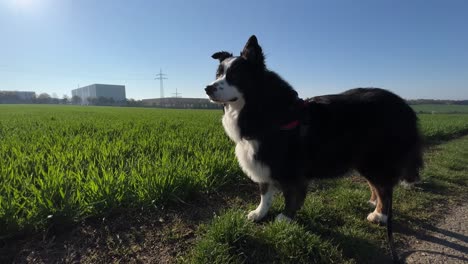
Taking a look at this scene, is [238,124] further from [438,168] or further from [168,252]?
[438,168]

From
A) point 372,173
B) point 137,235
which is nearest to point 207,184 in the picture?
point 137,235

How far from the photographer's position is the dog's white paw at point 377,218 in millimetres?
2994

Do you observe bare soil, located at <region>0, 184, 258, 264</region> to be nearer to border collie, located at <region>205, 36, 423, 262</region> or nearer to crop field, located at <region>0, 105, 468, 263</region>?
crop field, located at <region>0, 105, 468, 263</region>

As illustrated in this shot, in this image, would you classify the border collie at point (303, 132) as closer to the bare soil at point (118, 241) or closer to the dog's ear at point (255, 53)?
the dog's ear at point (255, 53)

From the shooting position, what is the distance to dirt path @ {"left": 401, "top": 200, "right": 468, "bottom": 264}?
7.90ft

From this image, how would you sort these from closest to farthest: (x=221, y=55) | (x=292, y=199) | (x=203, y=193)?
(x=292, y=199) < (x=221, y=55) < (x=203, y=193)

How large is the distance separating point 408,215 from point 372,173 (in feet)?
2.55

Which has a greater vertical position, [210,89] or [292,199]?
[210,89]

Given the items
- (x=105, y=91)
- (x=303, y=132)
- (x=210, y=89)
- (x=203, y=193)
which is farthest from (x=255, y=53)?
(x=105, y=91)

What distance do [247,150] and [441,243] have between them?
87.4 inches

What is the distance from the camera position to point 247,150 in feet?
9.24

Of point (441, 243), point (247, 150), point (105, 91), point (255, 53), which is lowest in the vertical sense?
point (441, 243)

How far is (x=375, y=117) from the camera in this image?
2.91 meters

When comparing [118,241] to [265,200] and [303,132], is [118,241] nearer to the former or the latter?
[265,200]
